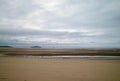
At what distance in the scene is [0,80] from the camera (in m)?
6.40

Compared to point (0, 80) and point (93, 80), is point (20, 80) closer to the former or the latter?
point (0, 80)

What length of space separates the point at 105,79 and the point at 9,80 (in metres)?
4.59

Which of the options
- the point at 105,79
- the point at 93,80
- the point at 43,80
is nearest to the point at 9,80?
the point at 43,80

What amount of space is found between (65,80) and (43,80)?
3.39ft

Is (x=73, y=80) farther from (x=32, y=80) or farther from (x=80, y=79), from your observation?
(x=32, y=80)

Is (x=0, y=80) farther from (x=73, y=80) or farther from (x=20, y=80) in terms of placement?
(x=73, y=80)

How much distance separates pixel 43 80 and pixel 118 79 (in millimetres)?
3600

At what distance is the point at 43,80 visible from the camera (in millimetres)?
6492

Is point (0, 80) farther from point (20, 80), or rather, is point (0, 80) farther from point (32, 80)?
point (32, 80)

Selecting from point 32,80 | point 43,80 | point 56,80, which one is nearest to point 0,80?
point 32,80

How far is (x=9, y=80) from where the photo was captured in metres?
6.45

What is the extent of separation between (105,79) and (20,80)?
161 inches

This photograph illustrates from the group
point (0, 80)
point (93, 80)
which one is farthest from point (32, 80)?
point (93, 80)

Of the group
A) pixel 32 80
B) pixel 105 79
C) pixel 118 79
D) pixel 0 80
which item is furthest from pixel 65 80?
pixel 0 80
